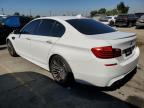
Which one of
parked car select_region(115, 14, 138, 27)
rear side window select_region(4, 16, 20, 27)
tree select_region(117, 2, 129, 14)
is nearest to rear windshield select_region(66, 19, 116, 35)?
rear side window select_region(4, 16, 20, 27)

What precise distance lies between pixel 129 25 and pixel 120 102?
2074cm

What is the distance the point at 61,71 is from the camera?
14.9ft

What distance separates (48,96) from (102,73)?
50.1 inches

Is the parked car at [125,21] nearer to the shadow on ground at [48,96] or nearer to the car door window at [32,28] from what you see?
the car door window at [32,28]

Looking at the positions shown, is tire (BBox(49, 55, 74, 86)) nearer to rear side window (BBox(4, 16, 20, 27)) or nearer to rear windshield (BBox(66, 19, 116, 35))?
rear windshield (BBox(66, 19, 116, 35))

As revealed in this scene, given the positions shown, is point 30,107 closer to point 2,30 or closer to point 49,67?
point 49,67

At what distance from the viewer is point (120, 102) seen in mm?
3785

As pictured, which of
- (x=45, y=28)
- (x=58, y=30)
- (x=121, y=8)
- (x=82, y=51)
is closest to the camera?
(x=82, y=51)

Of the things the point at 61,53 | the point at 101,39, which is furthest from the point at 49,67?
the point at 101,39

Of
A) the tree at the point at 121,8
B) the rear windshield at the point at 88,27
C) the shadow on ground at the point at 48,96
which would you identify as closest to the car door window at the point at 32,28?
the rear windshield at the point at 88,27

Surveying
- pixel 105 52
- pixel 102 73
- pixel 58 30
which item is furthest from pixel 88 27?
pixel 102 73

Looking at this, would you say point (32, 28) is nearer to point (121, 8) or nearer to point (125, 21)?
point (125, 21)

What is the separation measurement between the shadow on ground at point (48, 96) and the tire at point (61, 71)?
0.48ft

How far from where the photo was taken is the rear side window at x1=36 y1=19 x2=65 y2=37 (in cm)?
459
